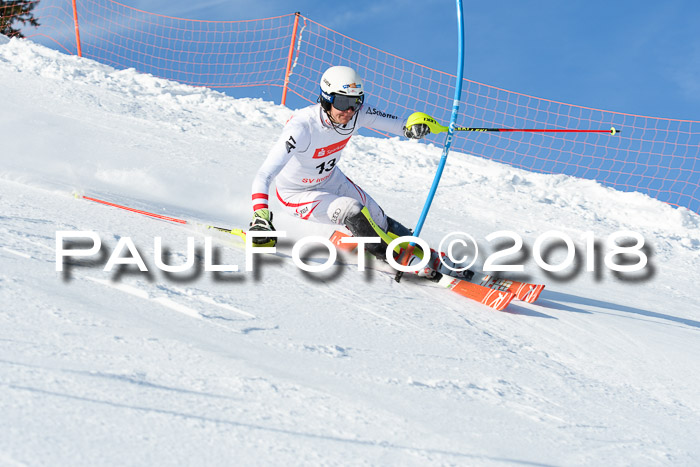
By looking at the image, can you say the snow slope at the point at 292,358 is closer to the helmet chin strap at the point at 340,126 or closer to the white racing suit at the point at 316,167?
the white racing suit at the point at 316,167

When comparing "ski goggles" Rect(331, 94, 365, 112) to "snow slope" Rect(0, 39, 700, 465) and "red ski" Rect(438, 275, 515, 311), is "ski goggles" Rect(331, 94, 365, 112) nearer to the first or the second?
"snow slope" Rect(0, 39, 700, 465)

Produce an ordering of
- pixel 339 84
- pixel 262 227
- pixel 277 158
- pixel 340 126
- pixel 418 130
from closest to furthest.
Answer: pixel 262 227
pixel 277 158
pixel 339 84
pixel 340 126
pixel 418 130

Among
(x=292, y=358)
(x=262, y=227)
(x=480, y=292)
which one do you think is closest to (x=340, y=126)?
(x=262, y=227)

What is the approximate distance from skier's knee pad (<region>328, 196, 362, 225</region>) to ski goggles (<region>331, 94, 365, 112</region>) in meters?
0.60

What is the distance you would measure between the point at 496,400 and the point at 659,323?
278cm

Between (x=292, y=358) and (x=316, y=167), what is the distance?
2461 millimetres

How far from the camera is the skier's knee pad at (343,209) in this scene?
4.12 meters

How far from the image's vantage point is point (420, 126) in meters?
4.39

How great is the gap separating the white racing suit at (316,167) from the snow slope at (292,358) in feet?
1.59

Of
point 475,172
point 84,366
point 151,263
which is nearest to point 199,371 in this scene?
point 84,366

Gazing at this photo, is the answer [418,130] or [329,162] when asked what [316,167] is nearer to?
[329,162]

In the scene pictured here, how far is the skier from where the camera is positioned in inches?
158

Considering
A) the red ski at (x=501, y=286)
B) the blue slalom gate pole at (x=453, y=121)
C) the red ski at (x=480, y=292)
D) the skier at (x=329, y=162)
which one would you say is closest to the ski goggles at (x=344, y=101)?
the skier at (x=329, y=162)

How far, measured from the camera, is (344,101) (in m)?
4.13
